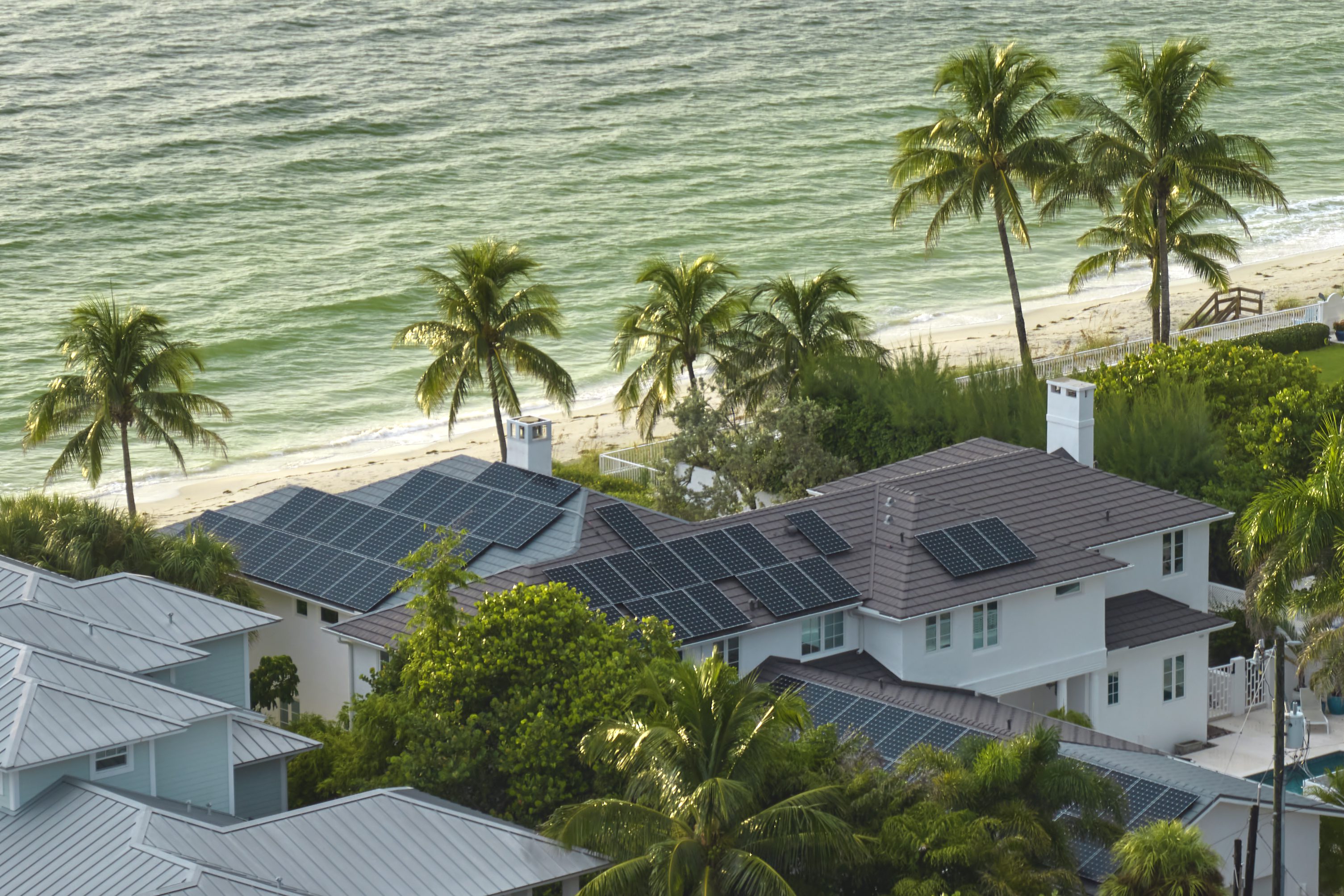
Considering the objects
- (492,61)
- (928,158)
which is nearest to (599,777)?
(928,158)

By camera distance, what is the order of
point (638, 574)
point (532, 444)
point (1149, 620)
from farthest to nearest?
point (532, 444)
point (1149, 620)
point (638, 574)

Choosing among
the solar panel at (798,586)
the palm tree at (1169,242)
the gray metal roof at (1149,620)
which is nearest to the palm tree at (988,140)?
the palm tree at (1169,242)

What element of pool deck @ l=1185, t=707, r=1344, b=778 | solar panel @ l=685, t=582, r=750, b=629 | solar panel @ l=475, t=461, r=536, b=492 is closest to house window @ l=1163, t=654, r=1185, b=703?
pool deck @ l=1185, t=707, r=1344, b=778

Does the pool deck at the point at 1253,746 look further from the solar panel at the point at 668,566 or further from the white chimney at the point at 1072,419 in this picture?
the solar panel at the point at 668,566

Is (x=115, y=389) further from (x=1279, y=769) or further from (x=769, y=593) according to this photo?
(x=1279, y=769)

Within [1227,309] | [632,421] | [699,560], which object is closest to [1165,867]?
[699,560]

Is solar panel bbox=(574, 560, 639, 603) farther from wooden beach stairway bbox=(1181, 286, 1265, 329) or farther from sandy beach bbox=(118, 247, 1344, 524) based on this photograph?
wooden beach stairway bbox=(1181, 286, 1265, 329)

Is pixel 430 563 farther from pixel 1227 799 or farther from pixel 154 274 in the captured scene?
pixel 154 274
